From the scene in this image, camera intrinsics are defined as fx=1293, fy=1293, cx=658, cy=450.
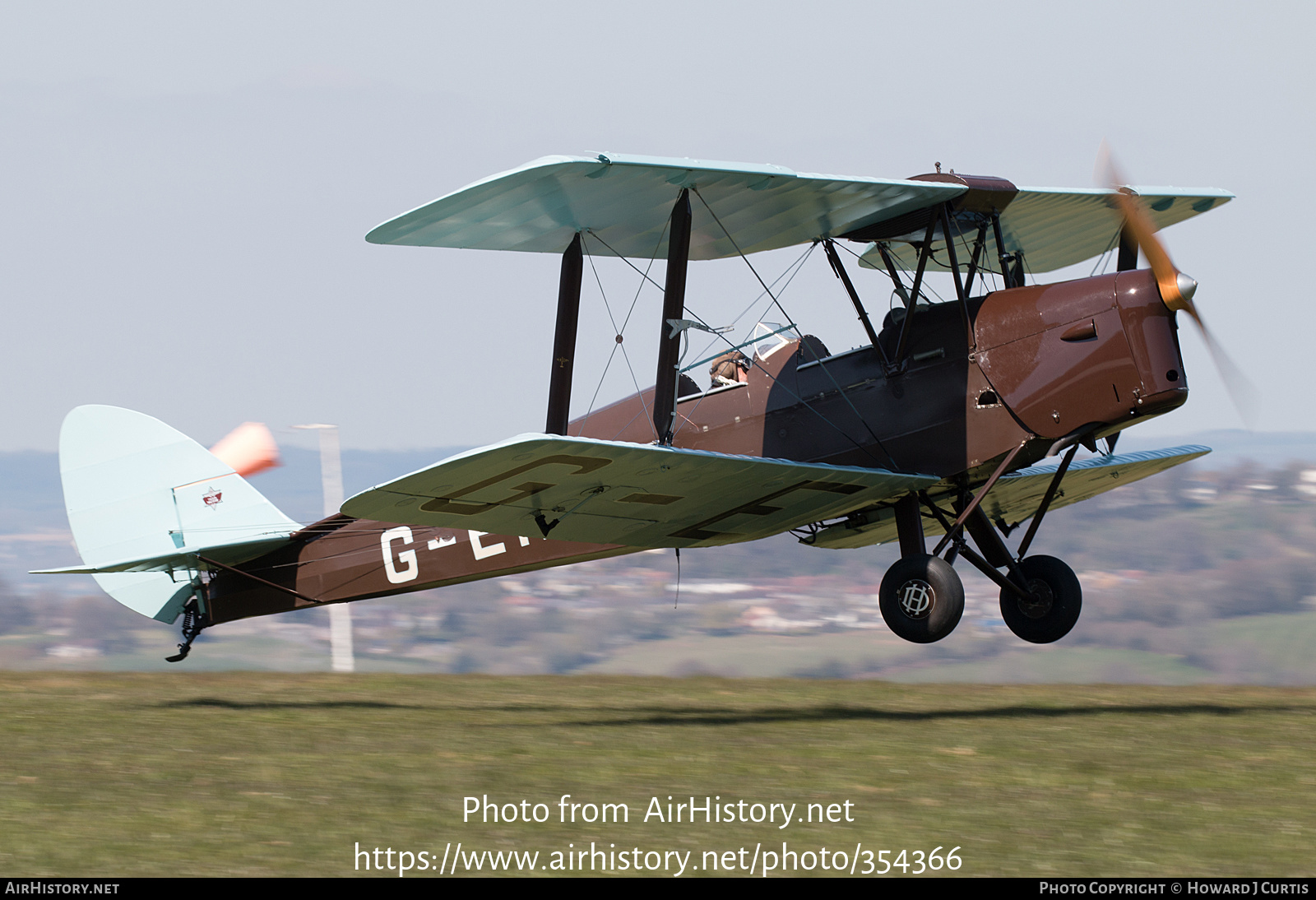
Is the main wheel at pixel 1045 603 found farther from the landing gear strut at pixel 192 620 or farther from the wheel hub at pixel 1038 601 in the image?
the landing gear strut at pixel 192 620

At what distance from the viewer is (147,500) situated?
11.7 metres

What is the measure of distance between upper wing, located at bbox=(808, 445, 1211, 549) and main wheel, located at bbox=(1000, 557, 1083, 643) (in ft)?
2.56

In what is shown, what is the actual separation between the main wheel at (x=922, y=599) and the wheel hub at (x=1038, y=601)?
170 cm

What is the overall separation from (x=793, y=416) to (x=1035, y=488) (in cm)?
282

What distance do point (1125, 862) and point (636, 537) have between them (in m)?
5.54

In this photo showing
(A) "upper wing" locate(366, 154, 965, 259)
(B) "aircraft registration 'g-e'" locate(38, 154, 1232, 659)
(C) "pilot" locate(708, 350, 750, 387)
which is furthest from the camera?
(C) "pilot" locate(708, 350, 750, 387)

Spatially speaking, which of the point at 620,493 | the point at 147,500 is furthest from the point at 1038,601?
the point at 147,500

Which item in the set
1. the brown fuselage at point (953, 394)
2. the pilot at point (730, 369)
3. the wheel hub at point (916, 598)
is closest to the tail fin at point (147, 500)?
the brown fuselage at point (953, 394)

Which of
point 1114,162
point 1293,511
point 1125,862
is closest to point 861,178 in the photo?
point 1114,162

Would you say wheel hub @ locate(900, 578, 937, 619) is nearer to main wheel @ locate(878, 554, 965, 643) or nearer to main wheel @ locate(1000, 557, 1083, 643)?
main wheel @ locate(878, 554, 965, 643)

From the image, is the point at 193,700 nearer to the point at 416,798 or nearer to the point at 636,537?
the point at 636,537

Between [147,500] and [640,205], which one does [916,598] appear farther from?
[147,500]

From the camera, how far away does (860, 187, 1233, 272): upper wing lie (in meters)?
10.3

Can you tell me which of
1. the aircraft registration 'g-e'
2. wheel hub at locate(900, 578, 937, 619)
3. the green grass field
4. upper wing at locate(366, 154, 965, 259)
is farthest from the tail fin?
wheel hub at locate(900, 578, 937, 619)
